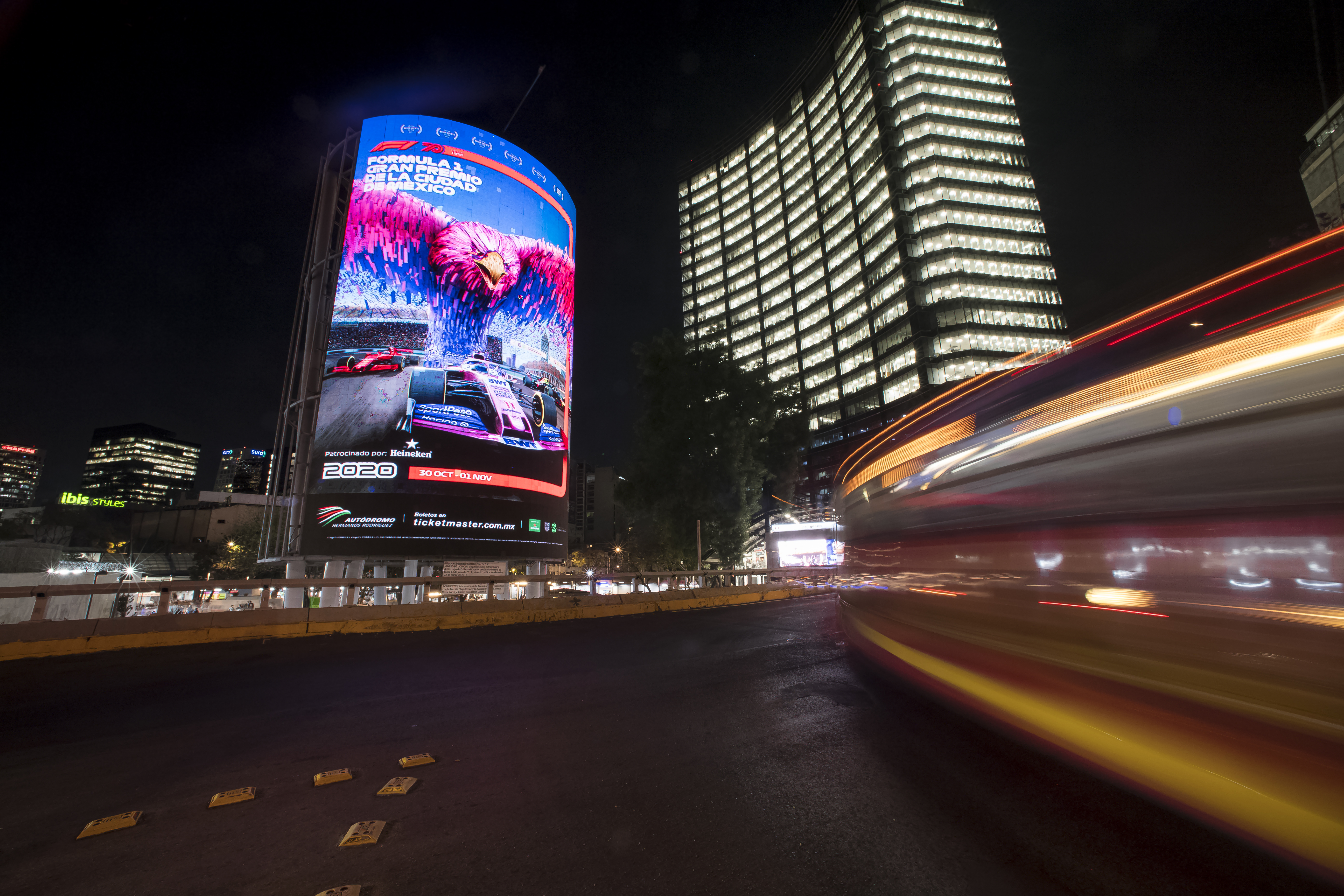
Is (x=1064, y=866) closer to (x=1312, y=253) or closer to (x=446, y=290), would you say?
(x=1312, y=253)

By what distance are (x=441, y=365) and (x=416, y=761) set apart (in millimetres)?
18068

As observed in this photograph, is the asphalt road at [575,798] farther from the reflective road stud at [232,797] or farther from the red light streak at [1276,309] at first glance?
the red light streak at [1276,309]

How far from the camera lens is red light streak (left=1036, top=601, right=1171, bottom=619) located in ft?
9.11

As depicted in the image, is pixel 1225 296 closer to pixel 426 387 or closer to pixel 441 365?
pixel 426 387

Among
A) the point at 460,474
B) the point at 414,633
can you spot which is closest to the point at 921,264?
the point at 460,474

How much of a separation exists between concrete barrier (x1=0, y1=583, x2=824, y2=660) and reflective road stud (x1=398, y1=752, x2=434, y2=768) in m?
8.12

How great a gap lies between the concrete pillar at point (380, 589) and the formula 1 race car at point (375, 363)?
24.2 feet

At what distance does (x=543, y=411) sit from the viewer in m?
22.2

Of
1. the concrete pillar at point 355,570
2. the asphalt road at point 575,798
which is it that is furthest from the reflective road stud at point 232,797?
the concrete pillar at point 355,570

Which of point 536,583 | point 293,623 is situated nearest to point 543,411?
point 536,583

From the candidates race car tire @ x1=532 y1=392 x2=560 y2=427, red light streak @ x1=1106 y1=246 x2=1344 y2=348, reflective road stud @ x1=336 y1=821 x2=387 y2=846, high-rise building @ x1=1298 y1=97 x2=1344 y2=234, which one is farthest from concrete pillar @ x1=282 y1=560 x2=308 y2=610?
high-rise building @ x1=1298 y1=97 x2=1344 y2=234

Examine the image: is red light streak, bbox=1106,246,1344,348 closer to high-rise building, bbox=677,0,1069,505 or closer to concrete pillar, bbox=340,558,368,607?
concrete pillar, bbox=340,558,368,607

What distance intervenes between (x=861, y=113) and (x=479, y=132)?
83357 millimetres

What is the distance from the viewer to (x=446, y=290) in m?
19.9
